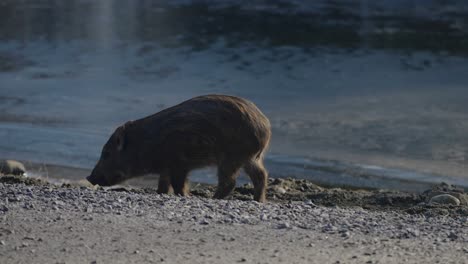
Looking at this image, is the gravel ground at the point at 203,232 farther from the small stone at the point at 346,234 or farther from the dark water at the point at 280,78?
the dark water at the point at 280,78

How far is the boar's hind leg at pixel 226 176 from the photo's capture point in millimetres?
9734

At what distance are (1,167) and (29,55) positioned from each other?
10.1 meters

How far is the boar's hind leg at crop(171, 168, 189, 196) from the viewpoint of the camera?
32.4 feet

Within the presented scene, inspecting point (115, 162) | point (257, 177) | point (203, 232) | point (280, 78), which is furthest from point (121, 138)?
point (280, 78)

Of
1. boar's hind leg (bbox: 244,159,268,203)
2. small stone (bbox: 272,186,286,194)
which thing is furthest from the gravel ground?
small stone (bbox: 272,186,286,194)

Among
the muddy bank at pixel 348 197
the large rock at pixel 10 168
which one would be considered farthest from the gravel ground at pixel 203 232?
the large rock at pixel 10 168

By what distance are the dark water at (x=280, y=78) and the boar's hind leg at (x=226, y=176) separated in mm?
3593

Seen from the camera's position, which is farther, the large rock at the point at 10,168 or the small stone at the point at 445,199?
the large rock at the point at 10,168

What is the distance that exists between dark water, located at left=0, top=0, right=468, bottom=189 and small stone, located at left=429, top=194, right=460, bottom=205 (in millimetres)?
2563

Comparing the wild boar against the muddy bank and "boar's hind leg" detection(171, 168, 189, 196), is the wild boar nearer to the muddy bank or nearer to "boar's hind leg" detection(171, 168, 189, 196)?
"boar's hind leg" detection(171, 168, 189, 196)

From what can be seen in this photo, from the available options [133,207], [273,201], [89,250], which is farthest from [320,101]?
[89,250]

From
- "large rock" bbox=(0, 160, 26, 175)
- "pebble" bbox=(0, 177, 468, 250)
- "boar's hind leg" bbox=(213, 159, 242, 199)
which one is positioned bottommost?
"large rock" bbox=(0, 160, 26, 175)

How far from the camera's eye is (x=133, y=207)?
8.36 meters

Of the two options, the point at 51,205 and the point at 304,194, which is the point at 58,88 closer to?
the point at 304,194
